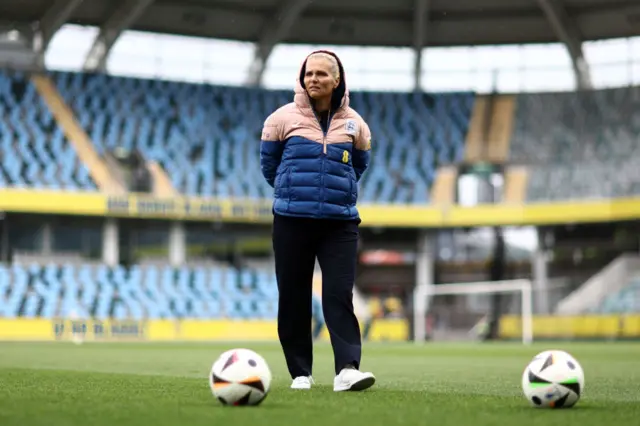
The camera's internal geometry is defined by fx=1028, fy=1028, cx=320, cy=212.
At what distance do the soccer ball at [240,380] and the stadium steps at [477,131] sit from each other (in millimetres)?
37920

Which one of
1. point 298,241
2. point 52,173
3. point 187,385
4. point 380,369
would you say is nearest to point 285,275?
point 298,241

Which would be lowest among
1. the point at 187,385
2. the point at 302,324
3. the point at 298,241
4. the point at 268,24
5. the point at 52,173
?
the point at 187,385

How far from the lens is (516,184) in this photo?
42312mm

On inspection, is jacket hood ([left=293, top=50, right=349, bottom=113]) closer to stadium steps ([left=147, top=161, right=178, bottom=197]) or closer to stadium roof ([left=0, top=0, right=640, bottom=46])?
stadium steps ([left=147, top=161, right=178, bottom=197])

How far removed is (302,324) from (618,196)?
35007 mm

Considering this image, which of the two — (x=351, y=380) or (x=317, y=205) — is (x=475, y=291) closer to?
(x=351, y=380)

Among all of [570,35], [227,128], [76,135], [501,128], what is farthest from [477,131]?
[76,135]

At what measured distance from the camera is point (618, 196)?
132 feet

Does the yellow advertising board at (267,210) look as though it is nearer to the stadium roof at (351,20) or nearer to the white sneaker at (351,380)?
the stadium roof at (351,20)

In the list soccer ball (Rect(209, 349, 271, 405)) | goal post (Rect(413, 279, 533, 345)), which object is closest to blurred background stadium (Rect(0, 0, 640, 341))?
goal post (Rect(413, 279, 533, 345))

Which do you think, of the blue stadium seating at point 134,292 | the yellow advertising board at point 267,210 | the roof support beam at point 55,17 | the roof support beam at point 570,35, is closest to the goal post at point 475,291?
the yellow advertising board at point 267,210

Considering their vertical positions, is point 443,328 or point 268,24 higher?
point 268,24

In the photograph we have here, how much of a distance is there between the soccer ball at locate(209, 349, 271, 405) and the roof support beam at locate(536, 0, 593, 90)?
34.8m

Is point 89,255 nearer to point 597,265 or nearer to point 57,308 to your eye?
point 57,308
